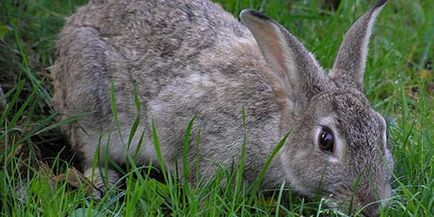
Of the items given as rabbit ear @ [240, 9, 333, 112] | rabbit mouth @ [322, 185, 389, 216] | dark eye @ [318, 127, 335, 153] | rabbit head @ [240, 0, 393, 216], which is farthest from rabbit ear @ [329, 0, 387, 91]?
rabbit mouth @ [322, 185, 389, 216]

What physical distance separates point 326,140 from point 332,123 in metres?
0.09

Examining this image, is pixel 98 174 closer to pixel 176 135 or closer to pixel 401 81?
pixel 176 135

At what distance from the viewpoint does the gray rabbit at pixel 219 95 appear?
470 cm

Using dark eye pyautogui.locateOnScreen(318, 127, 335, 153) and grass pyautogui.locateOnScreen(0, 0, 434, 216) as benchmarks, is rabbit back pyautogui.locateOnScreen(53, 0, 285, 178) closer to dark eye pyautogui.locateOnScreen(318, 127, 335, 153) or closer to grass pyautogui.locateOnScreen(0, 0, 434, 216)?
grass pyautogui.locateOnScreen(0, 0, 434, 216)

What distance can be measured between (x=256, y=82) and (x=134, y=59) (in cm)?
81

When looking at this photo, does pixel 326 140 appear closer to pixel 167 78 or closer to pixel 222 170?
pixel 222 170

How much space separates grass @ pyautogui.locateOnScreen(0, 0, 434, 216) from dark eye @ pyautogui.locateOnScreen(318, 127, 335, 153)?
0.82 ft

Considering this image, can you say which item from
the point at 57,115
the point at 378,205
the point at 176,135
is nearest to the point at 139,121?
the point at 176,135

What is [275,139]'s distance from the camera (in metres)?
5.02

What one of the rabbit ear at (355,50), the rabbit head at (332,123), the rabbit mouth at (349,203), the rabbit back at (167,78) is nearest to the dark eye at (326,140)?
the rabbit head at (332,123)

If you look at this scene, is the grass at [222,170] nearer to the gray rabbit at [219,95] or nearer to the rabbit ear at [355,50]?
the gray rabbit at [219,95]

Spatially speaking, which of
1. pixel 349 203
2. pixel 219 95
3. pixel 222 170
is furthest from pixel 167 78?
pixel 349 203

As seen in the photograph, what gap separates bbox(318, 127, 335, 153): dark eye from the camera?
4.71m

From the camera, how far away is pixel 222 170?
16.2 feet
